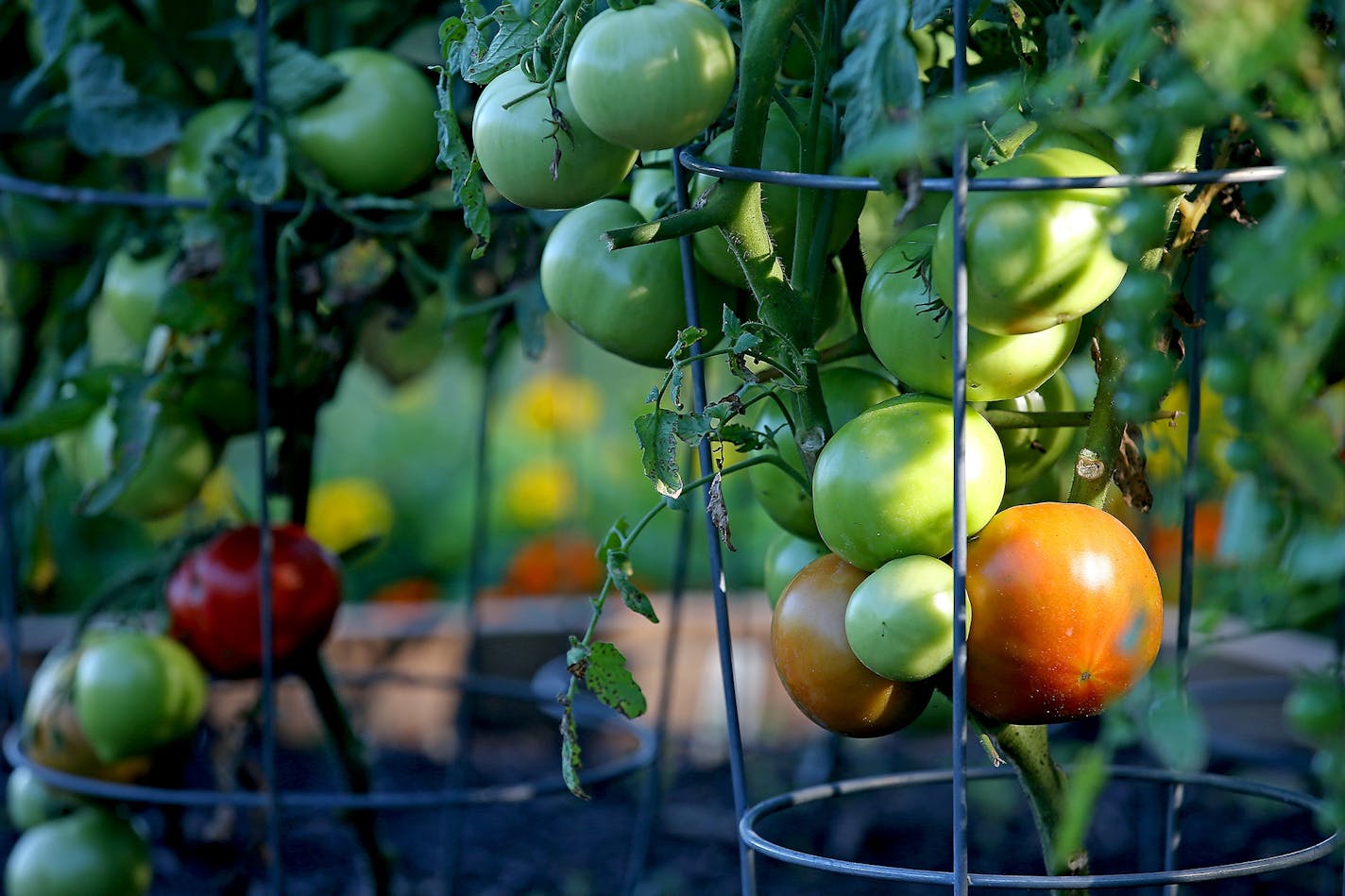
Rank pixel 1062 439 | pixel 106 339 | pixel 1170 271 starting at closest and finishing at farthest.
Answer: pixel 1170 271
pixel 1062 439
pixel 106 339

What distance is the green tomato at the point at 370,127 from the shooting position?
975mm

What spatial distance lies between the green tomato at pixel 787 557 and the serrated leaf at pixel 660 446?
0.38 feet

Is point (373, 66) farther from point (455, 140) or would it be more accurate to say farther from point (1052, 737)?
point (1052, 737)

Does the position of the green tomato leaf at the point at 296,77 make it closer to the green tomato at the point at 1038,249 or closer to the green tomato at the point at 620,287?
the green tomato at the point at 620,287

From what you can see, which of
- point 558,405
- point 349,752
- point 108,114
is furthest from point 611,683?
point 558,405

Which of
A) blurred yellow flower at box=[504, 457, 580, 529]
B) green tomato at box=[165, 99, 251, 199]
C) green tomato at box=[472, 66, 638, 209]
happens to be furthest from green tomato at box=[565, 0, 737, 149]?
blurred yellow flower at box=[504, 457, 580, 529]

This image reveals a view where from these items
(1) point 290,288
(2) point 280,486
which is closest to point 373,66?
(1) point 290,288

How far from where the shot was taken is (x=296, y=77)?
99 centimetres

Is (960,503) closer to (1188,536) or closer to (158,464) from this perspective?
(1188,536)

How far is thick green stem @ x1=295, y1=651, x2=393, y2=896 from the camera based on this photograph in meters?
1.12

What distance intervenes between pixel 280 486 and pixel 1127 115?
90cm

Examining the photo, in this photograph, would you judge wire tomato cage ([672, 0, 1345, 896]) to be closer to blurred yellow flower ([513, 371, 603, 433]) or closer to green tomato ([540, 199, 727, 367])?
green tomato ([540, 199, 727, 367])

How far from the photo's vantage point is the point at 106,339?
2482mm

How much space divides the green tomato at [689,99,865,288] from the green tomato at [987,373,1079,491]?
0.40 feet
